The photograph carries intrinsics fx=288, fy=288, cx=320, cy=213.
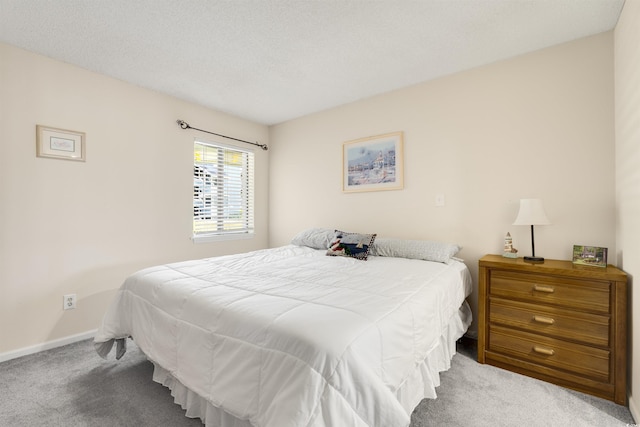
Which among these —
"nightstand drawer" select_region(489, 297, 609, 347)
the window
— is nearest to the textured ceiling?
the window

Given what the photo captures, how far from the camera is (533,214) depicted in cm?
207

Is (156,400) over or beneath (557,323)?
beneath

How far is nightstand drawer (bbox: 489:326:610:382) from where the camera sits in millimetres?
1730

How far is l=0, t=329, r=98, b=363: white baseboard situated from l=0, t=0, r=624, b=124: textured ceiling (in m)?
2.34

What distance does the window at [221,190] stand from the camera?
134 inches

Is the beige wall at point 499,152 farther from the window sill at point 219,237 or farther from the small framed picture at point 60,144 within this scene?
the small framed picture at point 60,144

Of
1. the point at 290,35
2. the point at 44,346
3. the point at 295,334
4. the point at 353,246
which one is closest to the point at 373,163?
the point at 353,246

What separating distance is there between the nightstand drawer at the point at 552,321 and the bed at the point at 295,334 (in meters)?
0.28

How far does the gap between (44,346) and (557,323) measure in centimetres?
382

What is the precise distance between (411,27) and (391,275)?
1.69 meters

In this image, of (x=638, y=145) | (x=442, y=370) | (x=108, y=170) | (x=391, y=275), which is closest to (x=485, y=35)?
(x=638, y=145)

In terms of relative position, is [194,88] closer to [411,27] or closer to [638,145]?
[411,27]

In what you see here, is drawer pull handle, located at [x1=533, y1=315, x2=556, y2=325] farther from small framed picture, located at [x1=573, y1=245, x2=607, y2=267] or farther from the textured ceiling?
the textured ceiling

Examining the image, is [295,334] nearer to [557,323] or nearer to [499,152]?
[557,323]
